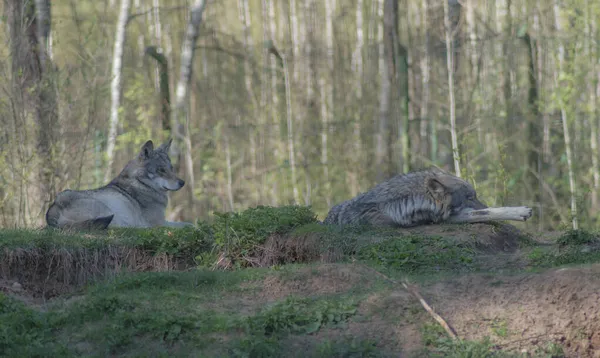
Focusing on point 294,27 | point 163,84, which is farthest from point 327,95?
point 163,84

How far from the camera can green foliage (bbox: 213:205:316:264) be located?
780cm

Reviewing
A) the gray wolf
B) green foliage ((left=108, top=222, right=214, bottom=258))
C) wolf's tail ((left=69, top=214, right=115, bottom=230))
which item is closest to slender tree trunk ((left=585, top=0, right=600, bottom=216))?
the gray wolf

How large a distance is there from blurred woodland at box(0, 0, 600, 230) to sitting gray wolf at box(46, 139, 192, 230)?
1.21 metres

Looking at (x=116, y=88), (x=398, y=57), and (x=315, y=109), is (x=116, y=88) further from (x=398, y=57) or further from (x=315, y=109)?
(x=398, y=57)

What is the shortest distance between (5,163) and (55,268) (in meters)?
4.20

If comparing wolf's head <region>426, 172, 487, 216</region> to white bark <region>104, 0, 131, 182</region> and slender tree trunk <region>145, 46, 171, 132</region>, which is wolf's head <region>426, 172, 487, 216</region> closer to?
white bark <region>104, 0, 131, 182</region>

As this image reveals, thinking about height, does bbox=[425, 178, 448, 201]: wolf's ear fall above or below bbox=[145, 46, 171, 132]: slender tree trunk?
below

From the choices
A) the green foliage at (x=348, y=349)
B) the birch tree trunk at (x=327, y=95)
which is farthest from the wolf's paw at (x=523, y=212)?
the birch tree trunk at (x=327, y=95)

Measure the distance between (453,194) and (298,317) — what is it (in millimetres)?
3898

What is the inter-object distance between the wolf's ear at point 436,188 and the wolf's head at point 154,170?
4.50 meters

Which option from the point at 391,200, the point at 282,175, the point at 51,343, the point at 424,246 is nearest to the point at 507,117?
the point at 282,175

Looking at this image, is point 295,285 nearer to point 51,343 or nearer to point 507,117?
point 51,343

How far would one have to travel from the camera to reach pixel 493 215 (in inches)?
340

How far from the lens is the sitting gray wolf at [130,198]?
32.0 feet
